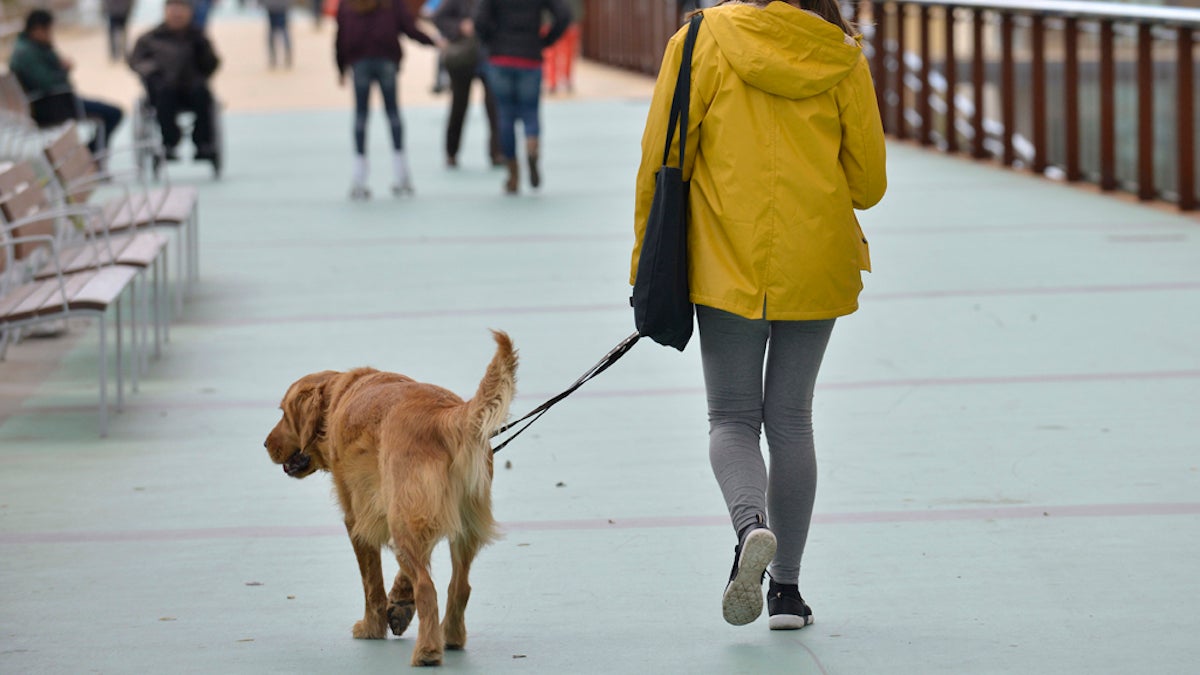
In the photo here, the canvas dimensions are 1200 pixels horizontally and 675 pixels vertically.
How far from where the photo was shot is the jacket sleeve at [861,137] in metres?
4.51

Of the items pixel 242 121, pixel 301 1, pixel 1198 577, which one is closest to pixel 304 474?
pixel 1198 577

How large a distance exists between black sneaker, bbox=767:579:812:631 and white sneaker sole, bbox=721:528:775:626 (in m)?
0.33

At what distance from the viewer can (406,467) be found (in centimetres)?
437

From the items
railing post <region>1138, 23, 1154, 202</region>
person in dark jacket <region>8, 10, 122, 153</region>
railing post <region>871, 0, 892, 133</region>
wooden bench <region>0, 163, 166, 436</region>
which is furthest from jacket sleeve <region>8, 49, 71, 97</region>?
railing post <region>1138, 23, 1154, 202</region>

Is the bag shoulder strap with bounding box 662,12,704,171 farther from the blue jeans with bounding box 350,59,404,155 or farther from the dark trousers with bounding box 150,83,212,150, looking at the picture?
the dark trousers with bounding box 150,83,212,150

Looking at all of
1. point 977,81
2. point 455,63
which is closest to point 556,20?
point 455,63

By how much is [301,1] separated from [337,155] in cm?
5469

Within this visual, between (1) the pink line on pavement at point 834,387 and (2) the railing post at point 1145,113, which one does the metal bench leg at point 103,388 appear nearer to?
(1) the pink line on pavement at point 834,387

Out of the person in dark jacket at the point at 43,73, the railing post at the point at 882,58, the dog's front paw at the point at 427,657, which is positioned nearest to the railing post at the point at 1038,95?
the railing post at the point at 882,58

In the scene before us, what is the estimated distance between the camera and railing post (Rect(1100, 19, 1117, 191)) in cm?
1442

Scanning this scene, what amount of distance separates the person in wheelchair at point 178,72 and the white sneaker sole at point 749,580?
1320cm

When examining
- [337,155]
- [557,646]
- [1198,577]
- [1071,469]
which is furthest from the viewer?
[337,155]

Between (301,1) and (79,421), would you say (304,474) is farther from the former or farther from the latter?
(301,1)

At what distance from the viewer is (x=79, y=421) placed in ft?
24.9
